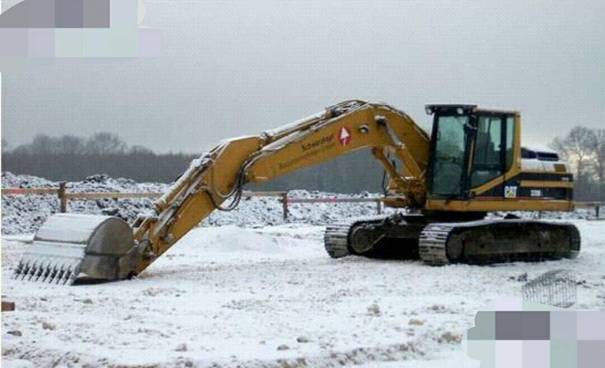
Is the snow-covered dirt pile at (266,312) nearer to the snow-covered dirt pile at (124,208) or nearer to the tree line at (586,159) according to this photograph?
the tree line at (586,159)

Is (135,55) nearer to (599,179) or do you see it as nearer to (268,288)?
(268,288)

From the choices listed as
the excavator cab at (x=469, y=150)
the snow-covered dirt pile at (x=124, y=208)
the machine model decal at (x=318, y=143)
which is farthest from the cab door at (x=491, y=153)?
the snow-covered dirt pile at (x=124, y=208)

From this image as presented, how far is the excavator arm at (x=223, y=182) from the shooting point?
32.6ft

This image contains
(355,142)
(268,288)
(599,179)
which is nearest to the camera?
(268,288)

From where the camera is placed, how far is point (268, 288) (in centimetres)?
943

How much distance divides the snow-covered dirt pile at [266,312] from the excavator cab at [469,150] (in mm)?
1264

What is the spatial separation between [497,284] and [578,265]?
357 cm

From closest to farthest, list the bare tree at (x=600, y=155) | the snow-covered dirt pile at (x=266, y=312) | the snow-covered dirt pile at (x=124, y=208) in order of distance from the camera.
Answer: the snow-covered dirt pile at (x=266, y=312) < the bare tree at (x=600, y=155) < the snow-covered dirt pile at (x=124, y=208)

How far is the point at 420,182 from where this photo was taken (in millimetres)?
13375

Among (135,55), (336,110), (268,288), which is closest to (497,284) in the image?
(268,288)

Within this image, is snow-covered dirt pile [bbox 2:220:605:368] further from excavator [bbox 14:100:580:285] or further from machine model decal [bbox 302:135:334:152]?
machine model decal [bbox 302:135:334:152]

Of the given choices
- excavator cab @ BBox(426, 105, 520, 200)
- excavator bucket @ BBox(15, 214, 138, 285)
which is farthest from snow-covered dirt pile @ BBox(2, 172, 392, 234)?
excavator bucket @ BBox(15, 214, 138, 285)

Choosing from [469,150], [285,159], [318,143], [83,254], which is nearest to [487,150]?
[469,150]

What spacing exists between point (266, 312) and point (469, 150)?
634cm
